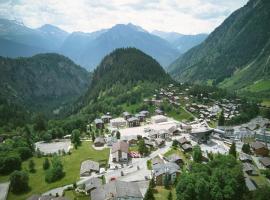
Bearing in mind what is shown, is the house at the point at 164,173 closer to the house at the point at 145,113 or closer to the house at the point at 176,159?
the house at the point at 176,159

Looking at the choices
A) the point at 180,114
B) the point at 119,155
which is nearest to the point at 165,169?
the point at 119,155

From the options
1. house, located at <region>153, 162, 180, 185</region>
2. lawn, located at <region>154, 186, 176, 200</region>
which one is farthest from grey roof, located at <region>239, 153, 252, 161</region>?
lawn, located at <region>154, 186, 176, 200</region>

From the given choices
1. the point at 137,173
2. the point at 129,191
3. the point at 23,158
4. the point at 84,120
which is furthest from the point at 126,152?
the point at 84,120

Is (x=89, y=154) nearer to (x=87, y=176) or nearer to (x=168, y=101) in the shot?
(x=87, y=176)

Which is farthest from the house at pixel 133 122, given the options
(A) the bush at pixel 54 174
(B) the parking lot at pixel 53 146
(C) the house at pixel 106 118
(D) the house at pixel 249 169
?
(D) the house at pixel 249 169

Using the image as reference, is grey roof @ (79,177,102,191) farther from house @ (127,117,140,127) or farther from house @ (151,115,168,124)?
house @ (151,115,168,124)

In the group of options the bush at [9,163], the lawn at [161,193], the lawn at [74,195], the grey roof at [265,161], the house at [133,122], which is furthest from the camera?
the house at [133,122]

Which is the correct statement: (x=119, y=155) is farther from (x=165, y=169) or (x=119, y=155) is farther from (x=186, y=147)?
(x=165, y=169)

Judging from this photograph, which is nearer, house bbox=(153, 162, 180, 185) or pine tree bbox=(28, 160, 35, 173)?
house bbox=(153, 162, 180, 185)
